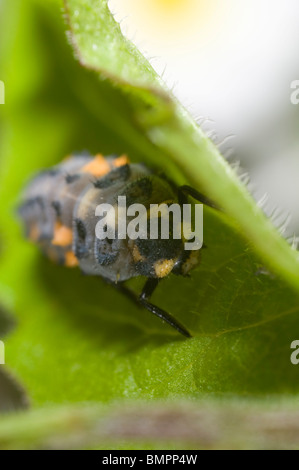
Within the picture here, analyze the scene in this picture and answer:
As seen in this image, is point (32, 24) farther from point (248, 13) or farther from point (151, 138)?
point (248, 13)

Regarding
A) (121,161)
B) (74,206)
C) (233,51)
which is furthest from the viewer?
(233,51)

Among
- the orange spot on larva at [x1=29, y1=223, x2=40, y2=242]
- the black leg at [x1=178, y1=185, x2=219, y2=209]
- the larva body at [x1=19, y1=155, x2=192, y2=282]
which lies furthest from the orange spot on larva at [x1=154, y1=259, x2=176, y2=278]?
the orange spot on larva at [x1=29, y1=223, x2=40, y2=242]

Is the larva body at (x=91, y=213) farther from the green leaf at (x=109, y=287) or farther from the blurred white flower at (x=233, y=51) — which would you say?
the blurred white flower at (x=233, y=51)

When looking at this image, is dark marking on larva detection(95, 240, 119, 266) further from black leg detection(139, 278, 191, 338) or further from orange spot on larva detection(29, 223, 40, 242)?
orange spot on larva detection(29, 223, 40, 242)

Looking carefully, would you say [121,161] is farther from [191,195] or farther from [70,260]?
[191,195]

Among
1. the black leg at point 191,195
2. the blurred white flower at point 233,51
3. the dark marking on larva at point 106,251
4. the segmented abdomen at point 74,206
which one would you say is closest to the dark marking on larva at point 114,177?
the segmented abdomen at point 74,206

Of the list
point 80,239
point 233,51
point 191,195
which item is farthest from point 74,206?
point 233,51
